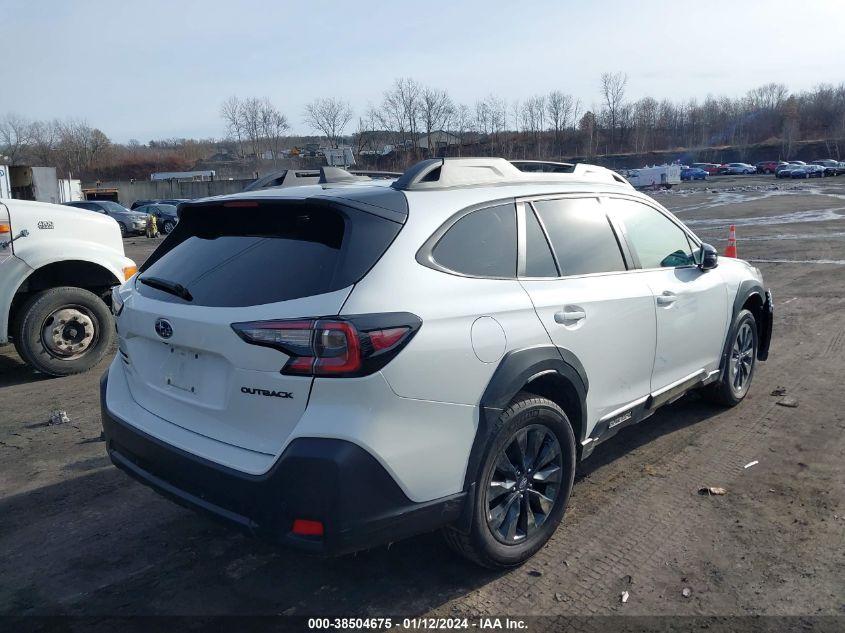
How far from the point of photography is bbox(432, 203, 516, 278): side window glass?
10.1 ft

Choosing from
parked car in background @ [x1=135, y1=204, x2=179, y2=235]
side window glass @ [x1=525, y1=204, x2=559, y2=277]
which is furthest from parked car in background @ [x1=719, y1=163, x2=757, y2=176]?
side window glass @ [x1=525, y1=204, x2=559, y2=277]

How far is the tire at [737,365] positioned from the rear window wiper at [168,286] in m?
3.99

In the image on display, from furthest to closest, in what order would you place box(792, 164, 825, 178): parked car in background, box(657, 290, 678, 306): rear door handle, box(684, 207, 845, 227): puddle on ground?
box(792, 164, 825, 178): parked car in background → box(684, 207, 845, 227): puddle on ground → box(657, 290, 678, 306): rear door handle

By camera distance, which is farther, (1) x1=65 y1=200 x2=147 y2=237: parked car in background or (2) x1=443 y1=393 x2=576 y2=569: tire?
(1) x1=65 y1=200 x2=147 y2=237: parked car in background

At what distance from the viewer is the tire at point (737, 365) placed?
5266mm

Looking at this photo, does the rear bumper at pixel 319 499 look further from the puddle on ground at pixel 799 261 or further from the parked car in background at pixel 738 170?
the parked car in background at pixel 738 170

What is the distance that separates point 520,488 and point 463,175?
61.8 inches

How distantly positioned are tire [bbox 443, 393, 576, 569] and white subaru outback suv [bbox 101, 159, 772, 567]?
11 mm

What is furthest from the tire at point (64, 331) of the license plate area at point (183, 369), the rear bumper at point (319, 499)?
the rear bumper at point (319, 499)

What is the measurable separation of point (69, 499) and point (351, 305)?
2.66m

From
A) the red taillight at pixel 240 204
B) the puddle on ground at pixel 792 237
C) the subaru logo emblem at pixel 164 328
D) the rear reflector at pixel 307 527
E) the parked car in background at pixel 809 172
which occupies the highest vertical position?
the parked car in background at pixel 809 172

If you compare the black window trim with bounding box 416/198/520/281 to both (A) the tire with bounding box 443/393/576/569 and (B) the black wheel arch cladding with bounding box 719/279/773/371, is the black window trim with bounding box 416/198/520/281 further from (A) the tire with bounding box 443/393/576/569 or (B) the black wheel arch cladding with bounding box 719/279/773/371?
(B) the black wheel arch cladding with bounding box 719/279/773/371

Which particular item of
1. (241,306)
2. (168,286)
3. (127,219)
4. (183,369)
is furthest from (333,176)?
(127,219)

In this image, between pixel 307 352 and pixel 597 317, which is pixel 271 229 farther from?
pixel 597 317
